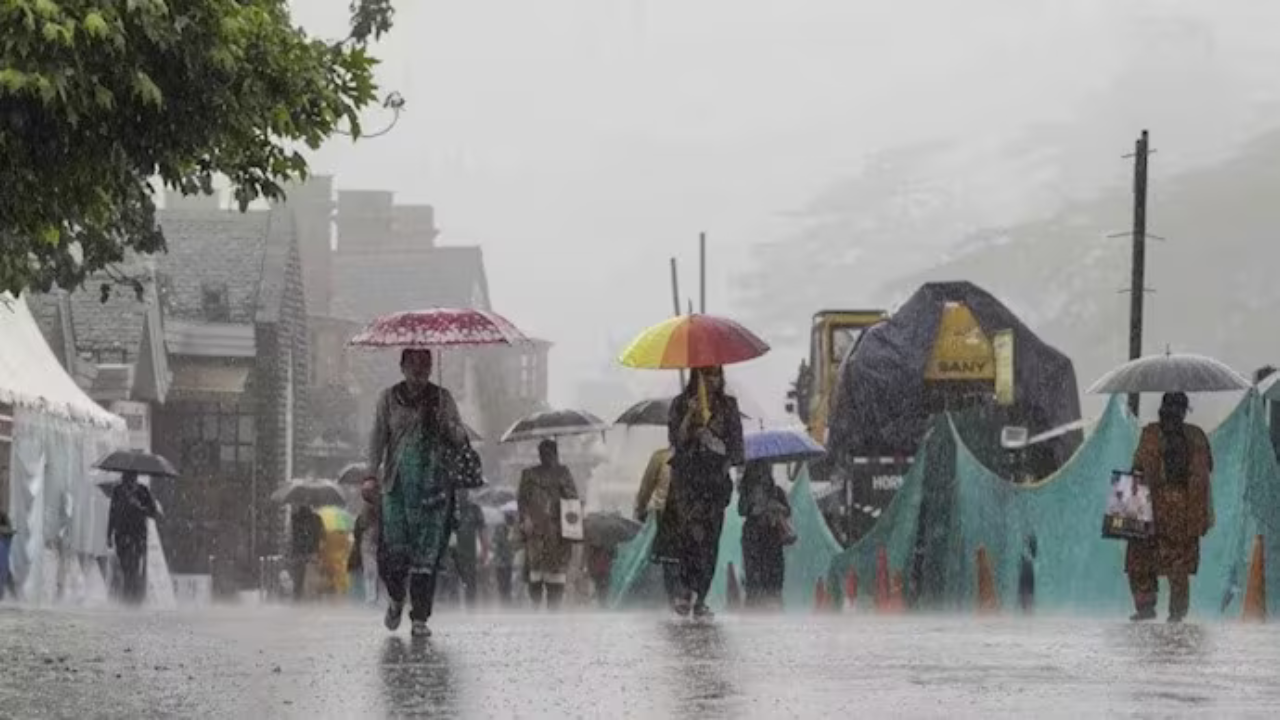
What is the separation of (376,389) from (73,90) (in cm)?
7174

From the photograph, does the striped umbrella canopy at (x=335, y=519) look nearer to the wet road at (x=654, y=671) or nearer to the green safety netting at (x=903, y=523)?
the green safety netting at (x=903, y=523)

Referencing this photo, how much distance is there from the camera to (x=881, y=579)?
2653 cm

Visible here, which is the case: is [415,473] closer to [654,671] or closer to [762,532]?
[654,671]

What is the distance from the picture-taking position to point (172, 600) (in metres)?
36.2

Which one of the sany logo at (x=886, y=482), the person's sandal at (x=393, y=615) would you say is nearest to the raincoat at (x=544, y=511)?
the sany logo at (x=886, y=482)

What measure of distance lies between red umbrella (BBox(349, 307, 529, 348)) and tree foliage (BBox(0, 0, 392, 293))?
385 centimetres

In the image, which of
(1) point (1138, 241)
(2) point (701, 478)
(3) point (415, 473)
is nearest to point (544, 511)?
(2) point (701, 478)

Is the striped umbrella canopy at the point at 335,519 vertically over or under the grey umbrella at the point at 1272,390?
under

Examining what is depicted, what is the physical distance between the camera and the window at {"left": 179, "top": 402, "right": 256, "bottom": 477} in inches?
2447

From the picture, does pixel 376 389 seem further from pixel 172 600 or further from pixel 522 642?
pixel 522 642

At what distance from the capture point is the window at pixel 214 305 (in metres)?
63.8

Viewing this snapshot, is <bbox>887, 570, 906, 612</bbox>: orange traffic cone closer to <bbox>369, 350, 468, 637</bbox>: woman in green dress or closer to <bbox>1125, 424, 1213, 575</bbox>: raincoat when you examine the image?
<bbox>1125, 424, 1213, 575</bbox>: raincoat

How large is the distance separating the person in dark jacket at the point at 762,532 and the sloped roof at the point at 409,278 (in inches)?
2633

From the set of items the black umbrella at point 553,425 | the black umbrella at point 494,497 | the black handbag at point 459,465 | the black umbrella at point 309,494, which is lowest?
the black umbrella at point 494,497
